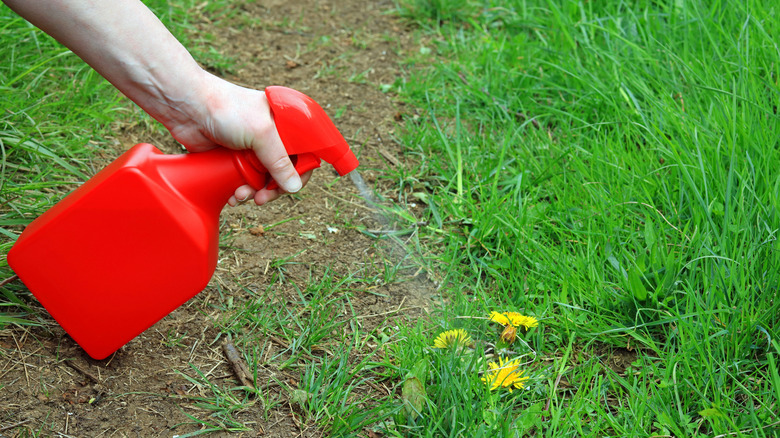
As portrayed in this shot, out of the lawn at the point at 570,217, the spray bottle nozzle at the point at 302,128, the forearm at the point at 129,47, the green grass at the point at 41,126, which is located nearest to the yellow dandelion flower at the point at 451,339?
the lawn at the point at 570,217

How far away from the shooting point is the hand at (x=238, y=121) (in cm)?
148

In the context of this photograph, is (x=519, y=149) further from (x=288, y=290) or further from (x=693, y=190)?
(x=288, y=290)

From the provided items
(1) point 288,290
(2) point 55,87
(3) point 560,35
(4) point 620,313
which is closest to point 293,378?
(1) point 288,290

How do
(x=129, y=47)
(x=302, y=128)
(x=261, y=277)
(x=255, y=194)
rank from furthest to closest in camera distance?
(x=261, y=277) < (x=255, y=194) < (x=302, y=128) < (x=129, y=47)

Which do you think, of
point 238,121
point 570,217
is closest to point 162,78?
point 238,121

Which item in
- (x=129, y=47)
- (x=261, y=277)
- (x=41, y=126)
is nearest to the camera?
(x=129, y=47)

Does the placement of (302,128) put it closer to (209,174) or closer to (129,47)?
(209,174)

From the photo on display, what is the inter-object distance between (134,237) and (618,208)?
1.36 metres

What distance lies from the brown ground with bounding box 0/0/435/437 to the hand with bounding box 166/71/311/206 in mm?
471

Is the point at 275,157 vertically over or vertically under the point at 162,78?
under

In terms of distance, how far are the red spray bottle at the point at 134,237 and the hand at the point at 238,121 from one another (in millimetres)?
30

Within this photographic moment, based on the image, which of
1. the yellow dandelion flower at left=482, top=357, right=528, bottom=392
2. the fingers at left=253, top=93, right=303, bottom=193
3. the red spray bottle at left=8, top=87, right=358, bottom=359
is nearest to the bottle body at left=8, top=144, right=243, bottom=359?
the red spray bottle at left=8, top=87, right=358, bottom=359

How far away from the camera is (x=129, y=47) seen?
1.40 meters

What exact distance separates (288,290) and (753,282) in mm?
1223
